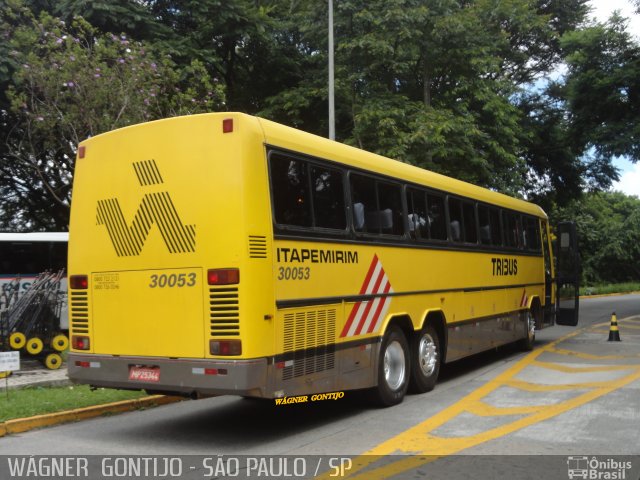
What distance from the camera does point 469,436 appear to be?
269 inches

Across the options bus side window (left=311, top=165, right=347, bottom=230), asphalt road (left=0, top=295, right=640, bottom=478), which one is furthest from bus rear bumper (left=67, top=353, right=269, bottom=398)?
bus side window (left=311, top=165, right=347, bottom=230)

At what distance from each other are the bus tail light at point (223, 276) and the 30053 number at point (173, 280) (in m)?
0.22

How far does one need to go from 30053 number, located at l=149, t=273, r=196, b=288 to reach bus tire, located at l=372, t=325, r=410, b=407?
2782mm

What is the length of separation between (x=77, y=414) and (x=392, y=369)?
393 cm

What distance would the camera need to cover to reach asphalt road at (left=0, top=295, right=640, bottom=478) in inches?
247

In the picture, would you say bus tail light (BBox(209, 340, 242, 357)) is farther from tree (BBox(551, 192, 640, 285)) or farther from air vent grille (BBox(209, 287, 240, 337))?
tree (BBox(551, 192, 640, 285))

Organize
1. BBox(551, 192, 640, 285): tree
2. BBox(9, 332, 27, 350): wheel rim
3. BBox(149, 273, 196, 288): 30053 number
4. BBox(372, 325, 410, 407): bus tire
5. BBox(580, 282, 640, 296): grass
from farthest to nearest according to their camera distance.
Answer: BBox(551, 192, 640, 285): tree < BBox(580, 282, 640, 296): grass < BBox(9, 332, 27, 350): wheel rim < BBox(372, 325, 410, 407): bus tire < BBox(149, 273, 196, 288): 30053 number

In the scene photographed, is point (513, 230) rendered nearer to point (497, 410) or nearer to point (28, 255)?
point (497, 410)

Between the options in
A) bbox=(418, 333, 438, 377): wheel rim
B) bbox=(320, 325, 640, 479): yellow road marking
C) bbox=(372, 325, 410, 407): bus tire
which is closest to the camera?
bbox=(320, 325, 640, 479): yellow road marking

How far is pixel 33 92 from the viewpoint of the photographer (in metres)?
16.5

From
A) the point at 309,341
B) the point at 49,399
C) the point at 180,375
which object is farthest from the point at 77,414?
the point at 309,341

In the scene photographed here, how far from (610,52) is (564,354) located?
1290 cm

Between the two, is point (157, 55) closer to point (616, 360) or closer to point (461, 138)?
point (461, 138)

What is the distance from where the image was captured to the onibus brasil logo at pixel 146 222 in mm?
6660
